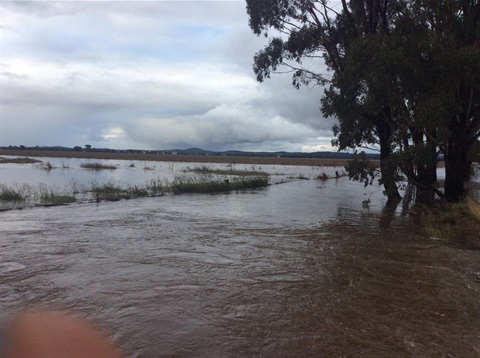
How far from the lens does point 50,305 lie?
6.46m

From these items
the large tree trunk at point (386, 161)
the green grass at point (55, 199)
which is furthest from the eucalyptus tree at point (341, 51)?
the green grass at point (55, 199)

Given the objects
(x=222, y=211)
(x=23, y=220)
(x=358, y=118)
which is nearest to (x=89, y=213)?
(x=23, y=220)

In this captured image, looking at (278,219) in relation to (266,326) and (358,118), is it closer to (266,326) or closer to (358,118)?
(358,118)

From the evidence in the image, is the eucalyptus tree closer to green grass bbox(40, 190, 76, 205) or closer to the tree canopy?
the tree canopy

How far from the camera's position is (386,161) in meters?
16.9

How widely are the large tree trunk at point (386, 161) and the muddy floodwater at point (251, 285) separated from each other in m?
2.84

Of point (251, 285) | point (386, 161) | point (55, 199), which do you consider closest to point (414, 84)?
point (386, 161)

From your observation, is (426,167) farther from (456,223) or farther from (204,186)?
(204,186)

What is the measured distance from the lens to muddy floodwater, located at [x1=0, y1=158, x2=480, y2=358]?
5344mm

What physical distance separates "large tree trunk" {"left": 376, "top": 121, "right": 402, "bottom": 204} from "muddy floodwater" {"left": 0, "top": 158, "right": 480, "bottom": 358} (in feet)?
9.31

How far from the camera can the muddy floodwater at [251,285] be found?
17.5 ft

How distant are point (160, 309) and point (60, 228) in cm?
819

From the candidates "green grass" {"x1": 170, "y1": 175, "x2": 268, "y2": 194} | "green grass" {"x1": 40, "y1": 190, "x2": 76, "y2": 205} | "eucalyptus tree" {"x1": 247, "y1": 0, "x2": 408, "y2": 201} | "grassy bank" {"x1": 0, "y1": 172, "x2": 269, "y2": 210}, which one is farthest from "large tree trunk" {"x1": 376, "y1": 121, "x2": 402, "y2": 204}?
"green grass" {"x1": 40, "y1": 190, "x2": 76, "y2": 205}

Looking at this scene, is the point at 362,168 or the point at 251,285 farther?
the point at 362,168
